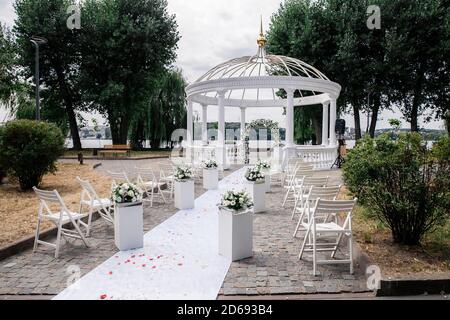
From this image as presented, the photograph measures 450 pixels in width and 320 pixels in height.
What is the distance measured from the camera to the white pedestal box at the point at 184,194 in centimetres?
887

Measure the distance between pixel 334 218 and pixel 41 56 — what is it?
28.7 m

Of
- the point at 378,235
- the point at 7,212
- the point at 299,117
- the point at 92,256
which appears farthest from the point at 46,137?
the point at 299,117

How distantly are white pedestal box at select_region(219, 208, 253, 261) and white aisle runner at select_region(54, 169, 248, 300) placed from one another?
165mm

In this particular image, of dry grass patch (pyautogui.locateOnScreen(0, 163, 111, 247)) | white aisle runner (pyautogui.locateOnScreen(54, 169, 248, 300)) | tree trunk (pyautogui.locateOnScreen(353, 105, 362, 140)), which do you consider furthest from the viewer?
tree trunk (pyautogui.locateOnScreen(353, 105, 362, 140))

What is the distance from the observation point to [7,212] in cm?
827

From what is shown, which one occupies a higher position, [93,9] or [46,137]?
[93,9]

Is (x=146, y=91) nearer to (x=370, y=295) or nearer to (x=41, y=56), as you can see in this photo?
(x=41, y=56)

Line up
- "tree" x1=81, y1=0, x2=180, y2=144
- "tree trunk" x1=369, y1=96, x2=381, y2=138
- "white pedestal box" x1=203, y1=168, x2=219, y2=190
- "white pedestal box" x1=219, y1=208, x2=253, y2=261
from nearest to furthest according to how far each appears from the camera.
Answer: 1. "white pedestal box" x1=219, y1=208, x2=253, y2=261
2. "white pedestal box" x1=203, y1=168, x2=219, y2=190
3. "tree trunk" x1=369, y1=96, x2=381, y2=138
4. "tree" x1=81, y1=0, x2=180, y2=144

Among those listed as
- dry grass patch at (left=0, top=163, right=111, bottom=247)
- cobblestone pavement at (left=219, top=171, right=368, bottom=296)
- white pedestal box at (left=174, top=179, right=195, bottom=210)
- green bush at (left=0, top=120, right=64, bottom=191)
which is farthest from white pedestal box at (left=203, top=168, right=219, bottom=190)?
cobblestone pavement at (left=219, top=171, right=368, bottom=296)

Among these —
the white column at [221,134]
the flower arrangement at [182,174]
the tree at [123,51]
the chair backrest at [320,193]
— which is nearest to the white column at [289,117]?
the white column at [221,134]

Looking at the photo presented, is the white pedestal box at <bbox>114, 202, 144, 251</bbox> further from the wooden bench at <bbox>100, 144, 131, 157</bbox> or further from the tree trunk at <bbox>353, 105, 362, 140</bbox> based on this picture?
the tree trunk at <bbox>353, 105, 362, 140</bbox>

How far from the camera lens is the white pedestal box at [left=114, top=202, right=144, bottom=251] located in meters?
5.78

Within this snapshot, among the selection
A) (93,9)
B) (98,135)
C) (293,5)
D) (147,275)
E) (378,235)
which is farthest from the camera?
→ (98,135)

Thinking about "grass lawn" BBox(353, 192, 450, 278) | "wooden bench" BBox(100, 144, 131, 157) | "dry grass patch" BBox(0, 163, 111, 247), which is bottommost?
"grass lawn" BBox(353, 192, 450, 278)
